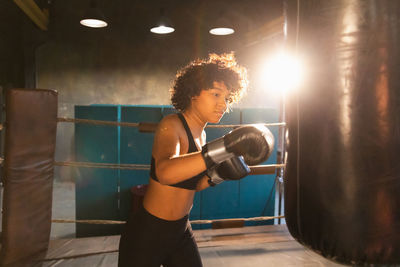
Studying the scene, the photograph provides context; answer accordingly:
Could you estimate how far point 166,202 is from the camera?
3.65 ft

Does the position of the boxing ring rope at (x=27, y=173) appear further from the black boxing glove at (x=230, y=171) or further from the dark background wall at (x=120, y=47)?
the dark background wall at (x=120, y=47)

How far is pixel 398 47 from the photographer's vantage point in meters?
0.82

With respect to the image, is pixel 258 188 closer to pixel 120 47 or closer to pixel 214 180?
pixel 214 180

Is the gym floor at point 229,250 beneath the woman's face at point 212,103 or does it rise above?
beneath

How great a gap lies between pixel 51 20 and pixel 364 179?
6776mm

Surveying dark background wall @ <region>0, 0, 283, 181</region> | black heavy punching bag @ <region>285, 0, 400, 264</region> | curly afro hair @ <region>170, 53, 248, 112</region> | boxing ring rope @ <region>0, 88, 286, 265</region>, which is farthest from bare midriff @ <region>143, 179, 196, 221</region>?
dark background wall @ <region>0, 0, 283, 181</region>

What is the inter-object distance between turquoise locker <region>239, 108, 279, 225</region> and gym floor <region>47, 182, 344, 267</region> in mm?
1285

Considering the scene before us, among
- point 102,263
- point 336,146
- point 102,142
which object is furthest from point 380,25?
point 102,142

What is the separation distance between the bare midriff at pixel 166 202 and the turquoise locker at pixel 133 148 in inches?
90.4

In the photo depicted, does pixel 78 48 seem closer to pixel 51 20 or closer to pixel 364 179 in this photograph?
pixel 51 20

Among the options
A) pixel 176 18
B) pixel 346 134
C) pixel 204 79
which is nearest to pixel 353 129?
pixel 346 134

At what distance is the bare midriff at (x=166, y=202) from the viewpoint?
1110mm

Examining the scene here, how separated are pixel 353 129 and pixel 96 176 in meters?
3.05

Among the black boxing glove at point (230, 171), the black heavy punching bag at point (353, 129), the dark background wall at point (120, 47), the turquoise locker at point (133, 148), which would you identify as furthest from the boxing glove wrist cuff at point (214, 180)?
the dark background wall at point (120, 47)
